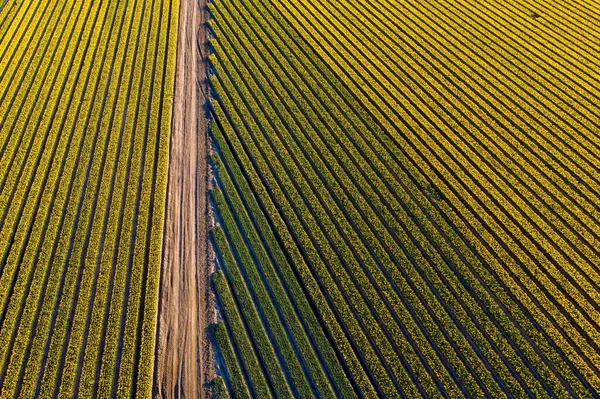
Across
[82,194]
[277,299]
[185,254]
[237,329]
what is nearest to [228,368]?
[237,329]

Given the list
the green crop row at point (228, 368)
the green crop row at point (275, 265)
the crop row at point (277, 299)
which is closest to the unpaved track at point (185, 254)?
the green crop row at point (228, 368)

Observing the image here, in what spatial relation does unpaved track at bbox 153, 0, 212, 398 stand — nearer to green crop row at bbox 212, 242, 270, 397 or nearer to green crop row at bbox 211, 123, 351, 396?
green crop row at bbox 212, 242, 270, 397

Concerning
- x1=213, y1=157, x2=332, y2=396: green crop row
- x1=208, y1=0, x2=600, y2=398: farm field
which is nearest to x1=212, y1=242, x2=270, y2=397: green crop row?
x1=208, y1=0, x2=600, y2=398: farm field

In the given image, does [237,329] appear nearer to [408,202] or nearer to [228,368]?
[228,368]

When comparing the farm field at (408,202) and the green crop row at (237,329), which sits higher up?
the farm field at (408,202)

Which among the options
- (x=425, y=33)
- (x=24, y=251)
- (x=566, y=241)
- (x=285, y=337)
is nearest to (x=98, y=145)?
(x=24, y=251)

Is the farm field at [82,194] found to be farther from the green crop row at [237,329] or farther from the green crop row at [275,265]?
the green crop row at [275,265]
